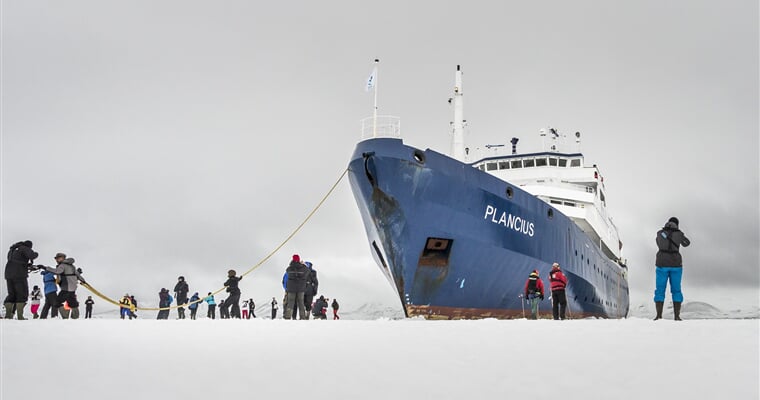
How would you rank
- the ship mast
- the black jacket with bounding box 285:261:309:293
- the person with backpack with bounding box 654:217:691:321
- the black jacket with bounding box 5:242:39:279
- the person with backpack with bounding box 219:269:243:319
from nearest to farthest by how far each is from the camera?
1. the person with backpack with bounding box 654:217:691:321
2. the black jacket with bounding box 5:242:39:279
3. the black jacket with bounding box 285:261:309:293
4. the person with backpack with bounding box 219:269:243:319
5. the ship mast

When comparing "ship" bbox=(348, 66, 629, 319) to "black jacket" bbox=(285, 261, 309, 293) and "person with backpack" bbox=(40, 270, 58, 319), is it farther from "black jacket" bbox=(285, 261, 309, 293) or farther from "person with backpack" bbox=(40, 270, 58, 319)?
"person with backpack" bbox=(40, 270, 58, 319)

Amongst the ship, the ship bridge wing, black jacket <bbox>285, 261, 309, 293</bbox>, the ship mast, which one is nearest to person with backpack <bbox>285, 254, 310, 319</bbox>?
black jacket <bbox>285, 261, 309, 293</bbox>

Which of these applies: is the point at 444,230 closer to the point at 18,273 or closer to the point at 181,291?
the point at 181,291

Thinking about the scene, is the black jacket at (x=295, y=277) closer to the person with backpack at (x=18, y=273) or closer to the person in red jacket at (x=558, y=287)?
the person with backpack at (x=18, y=273)

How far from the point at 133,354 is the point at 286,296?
8585mm

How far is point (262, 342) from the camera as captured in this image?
571 centimetres

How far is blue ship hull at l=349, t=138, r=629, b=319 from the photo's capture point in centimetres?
1658

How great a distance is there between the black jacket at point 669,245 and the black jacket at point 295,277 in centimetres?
735

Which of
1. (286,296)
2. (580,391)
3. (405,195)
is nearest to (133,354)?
(580,391)

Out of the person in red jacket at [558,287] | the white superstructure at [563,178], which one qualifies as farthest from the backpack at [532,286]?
the white superstructure at [563,178]

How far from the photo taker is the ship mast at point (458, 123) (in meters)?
23.8

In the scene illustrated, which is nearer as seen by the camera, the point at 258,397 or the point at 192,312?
the point at 258,397

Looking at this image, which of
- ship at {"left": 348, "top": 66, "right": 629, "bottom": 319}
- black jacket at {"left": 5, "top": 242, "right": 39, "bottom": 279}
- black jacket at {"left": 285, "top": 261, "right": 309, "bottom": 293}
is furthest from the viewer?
ship at {"left": 348, "top": 66, "right": 629, "bottom": 319}

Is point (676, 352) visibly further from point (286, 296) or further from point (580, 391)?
point (286, 296)
